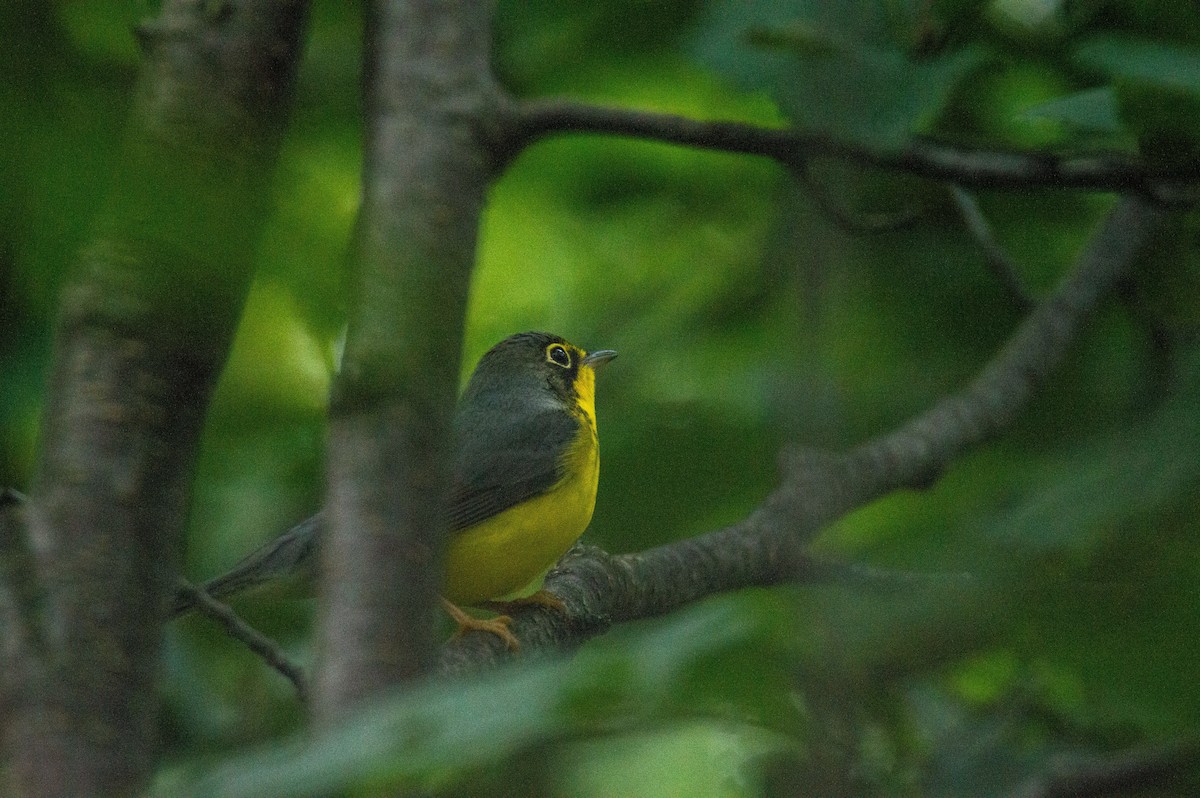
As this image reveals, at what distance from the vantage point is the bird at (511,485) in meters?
5.30

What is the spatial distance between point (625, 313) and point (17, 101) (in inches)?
165

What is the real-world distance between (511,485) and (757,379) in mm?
2028

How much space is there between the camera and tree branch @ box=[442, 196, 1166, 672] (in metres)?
3.97

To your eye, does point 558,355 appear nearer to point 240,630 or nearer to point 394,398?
point 240,630

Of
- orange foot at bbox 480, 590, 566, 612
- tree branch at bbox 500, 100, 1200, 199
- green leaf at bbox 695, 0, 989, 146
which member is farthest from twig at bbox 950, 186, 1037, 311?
orange foot at bbox 480, 590, 566, 612

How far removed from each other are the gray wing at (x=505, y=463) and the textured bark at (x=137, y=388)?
4409 mm

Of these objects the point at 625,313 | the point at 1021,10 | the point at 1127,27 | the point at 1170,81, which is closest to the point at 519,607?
the point at 625,313

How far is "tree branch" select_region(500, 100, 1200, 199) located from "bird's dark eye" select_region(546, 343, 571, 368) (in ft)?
13.7

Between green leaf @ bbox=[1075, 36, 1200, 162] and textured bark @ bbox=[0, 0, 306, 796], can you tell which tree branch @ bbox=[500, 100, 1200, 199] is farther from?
textured bark @ bbox=[0, 0, 306, 796]

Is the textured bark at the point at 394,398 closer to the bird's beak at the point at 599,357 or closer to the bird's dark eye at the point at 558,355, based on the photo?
the bird's beak at the point at 599,357

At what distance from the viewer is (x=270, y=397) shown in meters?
3.55

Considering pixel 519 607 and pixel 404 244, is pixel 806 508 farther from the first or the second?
pixel 404 244

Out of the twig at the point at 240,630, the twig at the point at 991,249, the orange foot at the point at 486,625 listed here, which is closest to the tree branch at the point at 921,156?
the twig at the point at 240,630

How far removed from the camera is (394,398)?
3.81 feet
